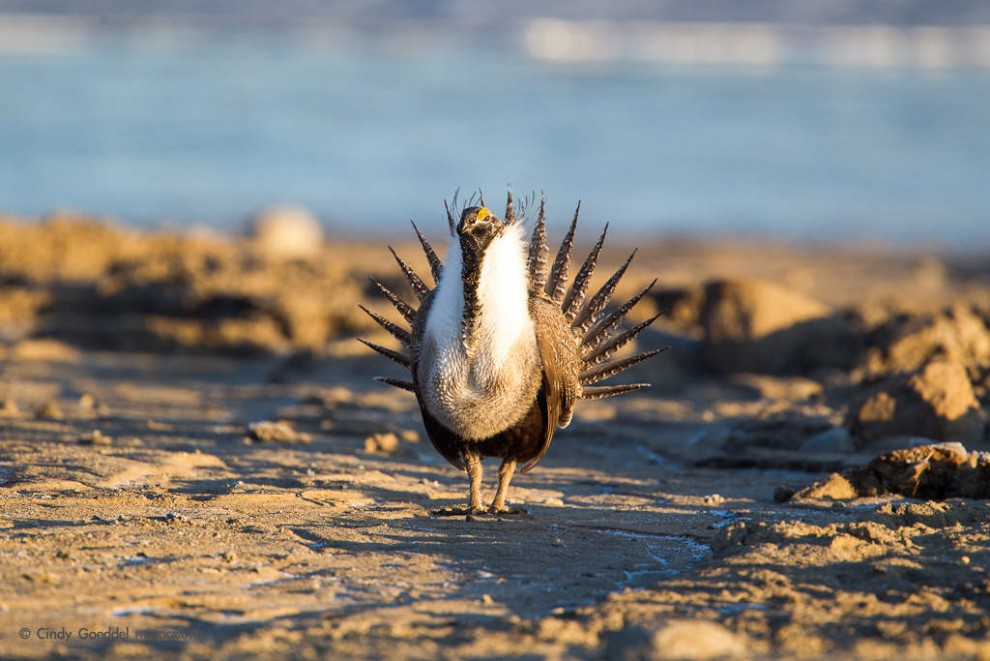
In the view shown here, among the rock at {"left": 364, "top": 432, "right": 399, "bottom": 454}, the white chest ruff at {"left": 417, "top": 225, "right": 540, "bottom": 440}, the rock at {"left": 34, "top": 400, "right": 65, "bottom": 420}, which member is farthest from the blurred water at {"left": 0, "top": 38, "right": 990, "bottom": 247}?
the white chest ruff at {"left": 417, "top": 225, "right": 540, "bottom": 440}

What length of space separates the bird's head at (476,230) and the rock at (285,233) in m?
10.5

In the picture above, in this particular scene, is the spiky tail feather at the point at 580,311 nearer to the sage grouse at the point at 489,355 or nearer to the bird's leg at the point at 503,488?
the sage grouse at the point at 489,355

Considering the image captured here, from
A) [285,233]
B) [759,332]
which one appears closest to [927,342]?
[759,332]

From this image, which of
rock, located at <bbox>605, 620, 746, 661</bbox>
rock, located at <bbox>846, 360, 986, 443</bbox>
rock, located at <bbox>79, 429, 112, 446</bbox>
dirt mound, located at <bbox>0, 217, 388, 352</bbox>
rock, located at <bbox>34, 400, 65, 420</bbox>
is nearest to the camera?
rock, located at <bbox>605, 620, 746, 661</bbox>

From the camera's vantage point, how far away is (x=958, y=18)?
77000mm

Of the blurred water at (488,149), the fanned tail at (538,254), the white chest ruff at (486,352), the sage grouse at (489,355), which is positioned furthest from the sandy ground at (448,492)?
the blurred water at (488,149)

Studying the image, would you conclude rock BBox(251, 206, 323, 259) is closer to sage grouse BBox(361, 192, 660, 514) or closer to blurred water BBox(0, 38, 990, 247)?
blurred water BBox(0, 38, 990, 247)

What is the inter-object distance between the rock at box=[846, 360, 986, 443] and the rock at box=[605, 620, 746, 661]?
346 centimetres

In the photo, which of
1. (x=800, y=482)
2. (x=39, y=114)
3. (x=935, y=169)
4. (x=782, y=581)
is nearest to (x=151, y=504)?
(x=782, y=581)

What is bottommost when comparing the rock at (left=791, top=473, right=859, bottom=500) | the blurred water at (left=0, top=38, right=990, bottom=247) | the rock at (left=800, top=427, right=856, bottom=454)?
the rock at (left=791, top=473, right=859, bottom=500)

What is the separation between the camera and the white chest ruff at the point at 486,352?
495 cm

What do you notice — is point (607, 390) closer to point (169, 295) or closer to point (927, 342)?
point (927, 342)

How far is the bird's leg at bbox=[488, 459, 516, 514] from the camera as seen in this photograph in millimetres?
5239

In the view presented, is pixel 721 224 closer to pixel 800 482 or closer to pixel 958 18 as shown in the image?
pixel 800 482
